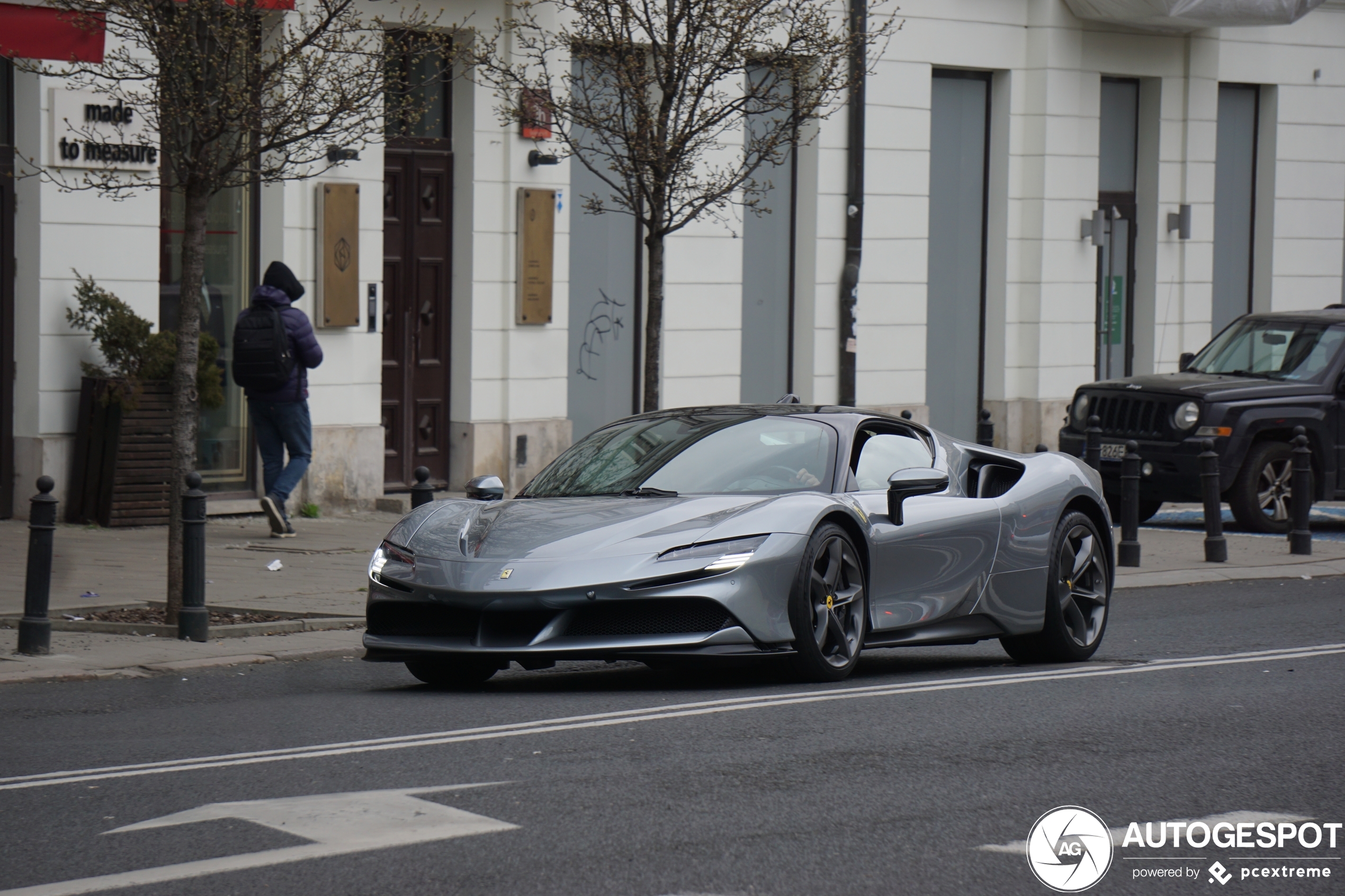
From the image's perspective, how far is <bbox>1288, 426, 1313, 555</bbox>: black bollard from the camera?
1580cm

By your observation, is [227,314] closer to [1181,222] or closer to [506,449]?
[506,449]

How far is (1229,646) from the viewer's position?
10.5 m

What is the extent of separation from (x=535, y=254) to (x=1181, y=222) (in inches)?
381

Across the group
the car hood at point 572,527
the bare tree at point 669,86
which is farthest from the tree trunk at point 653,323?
the car hood at point 572,527

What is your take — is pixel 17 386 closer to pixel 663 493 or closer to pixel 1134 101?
pixel 663 493

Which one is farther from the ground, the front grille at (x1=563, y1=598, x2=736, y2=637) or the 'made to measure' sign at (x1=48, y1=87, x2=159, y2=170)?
the 'made to measure' sign at (x1=48, y1=87, x2=159, y2=170)

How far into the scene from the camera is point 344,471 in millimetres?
17312

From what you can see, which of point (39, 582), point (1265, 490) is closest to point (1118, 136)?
point (1265, 490)

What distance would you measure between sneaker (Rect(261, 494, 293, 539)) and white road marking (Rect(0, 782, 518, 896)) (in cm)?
932

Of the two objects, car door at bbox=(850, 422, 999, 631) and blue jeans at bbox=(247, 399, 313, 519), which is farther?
blue jeans at bbox=(247, 399, 313, 519)

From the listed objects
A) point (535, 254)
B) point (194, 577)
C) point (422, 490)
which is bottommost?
point (194, 577)

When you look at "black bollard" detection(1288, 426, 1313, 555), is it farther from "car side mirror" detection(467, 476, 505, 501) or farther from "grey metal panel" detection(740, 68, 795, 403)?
"car side mirror" detection(467, 476, 505, 501)

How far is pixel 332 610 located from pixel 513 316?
25.6 ft

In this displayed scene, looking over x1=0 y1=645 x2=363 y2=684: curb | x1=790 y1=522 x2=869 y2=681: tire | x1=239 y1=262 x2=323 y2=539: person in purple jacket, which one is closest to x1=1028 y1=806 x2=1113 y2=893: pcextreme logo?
x1=790 y1=522 x2=869 y2=681: tire
